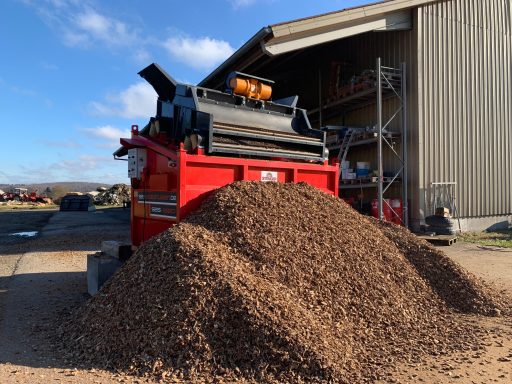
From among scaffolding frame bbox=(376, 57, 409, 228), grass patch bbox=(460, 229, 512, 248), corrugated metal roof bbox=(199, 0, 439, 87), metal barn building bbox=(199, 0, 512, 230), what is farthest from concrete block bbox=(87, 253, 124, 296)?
grass patch bbox=(460, 229, 512, 248)

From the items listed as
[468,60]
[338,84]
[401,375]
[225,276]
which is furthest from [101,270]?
[468,60]

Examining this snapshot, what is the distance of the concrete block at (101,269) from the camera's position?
5.57m

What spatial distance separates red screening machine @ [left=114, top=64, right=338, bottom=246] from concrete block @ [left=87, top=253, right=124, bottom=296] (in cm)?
49

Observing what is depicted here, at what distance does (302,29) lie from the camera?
11.3 metres

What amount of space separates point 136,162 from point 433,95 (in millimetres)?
11121

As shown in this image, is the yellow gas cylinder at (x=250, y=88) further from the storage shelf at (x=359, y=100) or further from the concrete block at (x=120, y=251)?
the storage shelf at (x=359, y=100)

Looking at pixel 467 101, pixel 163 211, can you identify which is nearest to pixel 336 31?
pixel 467 101

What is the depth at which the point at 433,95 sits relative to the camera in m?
13.9

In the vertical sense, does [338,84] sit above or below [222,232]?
above

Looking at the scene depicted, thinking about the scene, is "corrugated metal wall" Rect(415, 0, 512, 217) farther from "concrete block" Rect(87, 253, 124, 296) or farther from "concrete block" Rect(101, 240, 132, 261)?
"concrete block" Rect(87, 253, 124, 296)

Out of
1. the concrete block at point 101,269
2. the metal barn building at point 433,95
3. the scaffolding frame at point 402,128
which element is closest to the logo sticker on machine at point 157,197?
the concrete block at point 101,269

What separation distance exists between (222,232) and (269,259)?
61cm

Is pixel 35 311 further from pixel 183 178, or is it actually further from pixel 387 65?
pixel 387 65

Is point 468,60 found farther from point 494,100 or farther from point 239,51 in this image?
point 239,51
